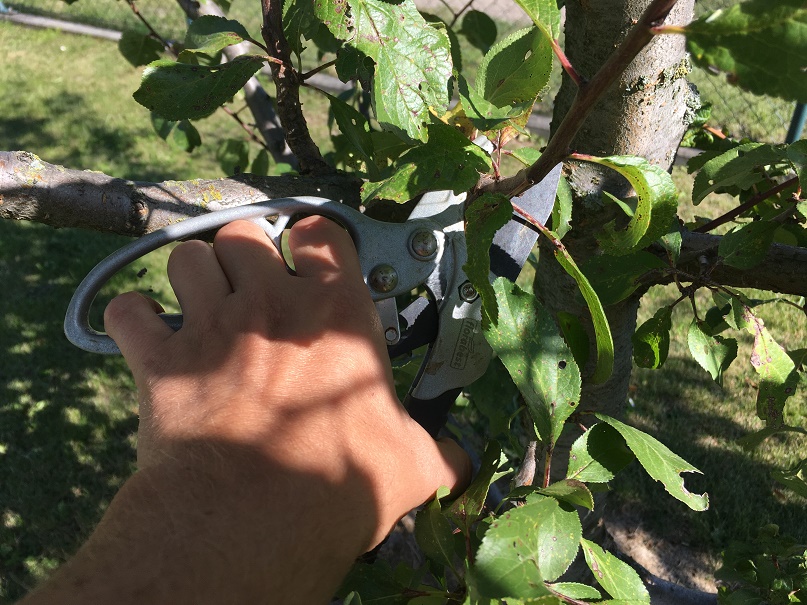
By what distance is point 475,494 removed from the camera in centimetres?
112

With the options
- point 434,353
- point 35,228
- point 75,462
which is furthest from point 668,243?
point 35,228

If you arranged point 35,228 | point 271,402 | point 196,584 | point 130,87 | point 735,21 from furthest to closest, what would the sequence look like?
point 130,87 → point 35,228 → point 271,402 → point 196,584 → point 735,21

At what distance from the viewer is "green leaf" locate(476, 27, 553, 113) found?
3.58 ft

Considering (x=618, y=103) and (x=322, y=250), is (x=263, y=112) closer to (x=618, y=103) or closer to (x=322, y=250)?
(x=322, y=250)

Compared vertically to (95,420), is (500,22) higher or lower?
higher

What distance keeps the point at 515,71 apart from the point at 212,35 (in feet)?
2.19

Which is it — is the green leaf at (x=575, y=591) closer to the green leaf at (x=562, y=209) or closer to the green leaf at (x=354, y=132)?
the green leaf at (x=562, y=209)

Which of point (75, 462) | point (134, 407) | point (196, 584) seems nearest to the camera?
point (196, 584)

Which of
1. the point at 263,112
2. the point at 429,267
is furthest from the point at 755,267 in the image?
the point at 263,112

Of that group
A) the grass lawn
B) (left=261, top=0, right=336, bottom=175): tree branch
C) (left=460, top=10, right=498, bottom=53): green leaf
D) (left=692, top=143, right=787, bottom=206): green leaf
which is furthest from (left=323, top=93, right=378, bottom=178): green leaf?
the grass lawn

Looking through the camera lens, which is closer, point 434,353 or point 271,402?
point 271,402

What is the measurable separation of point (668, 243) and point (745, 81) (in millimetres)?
697

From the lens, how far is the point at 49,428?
11.6 feet

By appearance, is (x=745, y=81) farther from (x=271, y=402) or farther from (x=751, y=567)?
(x=751, y=567)
